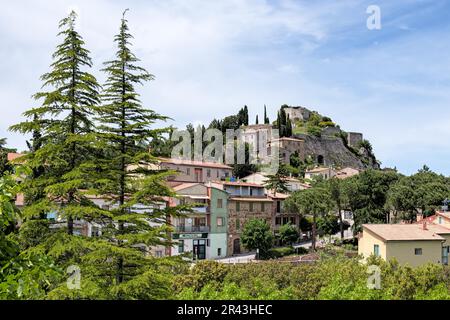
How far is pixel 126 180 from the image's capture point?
1781 cm

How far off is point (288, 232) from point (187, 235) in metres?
14.0

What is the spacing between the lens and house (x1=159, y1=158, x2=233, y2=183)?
233 feet

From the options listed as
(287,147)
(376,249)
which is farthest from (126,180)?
(287,147)

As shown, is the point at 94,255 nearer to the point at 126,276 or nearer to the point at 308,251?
the point at 126,276

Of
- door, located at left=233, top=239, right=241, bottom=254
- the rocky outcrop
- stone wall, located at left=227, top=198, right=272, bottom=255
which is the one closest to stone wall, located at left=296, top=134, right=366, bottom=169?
the rocky outcrop

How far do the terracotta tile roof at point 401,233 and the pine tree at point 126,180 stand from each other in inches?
1100

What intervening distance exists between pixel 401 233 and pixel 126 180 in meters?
31.1

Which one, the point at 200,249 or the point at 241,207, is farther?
the point at 241,207

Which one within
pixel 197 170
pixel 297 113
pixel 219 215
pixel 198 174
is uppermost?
pixel 297 113

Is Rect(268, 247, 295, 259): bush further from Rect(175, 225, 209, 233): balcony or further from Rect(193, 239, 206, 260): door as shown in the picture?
Rect(175, 225, 209, 233): balcony

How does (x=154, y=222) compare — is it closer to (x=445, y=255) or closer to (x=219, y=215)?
(x=445, y=255)

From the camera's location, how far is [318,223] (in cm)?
6725

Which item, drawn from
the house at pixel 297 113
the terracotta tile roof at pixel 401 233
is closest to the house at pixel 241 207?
the terracotta tile roof at pixel 401 233
